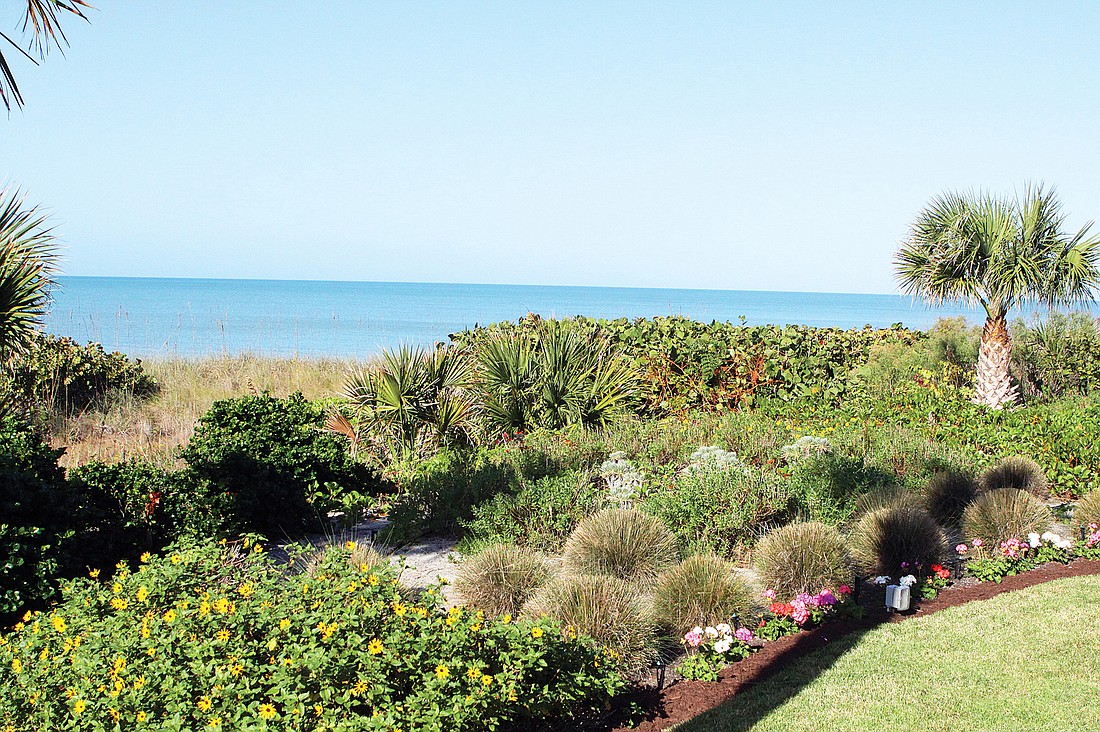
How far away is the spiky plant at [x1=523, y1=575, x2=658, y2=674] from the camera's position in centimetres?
443

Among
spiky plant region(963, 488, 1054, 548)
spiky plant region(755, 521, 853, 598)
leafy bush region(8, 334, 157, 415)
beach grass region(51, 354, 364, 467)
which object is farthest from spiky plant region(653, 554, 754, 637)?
leafy bush region(8, 334, 157, 415)

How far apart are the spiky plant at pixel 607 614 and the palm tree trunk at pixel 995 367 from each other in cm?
833

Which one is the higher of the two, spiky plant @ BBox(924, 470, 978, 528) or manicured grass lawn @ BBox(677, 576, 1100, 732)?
spiky plant @ BBox(924, 470, 978, 528)

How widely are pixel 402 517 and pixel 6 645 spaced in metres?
3.39

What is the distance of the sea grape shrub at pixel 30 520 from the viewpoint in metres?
4.65

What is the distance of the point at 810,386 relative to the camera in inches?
474

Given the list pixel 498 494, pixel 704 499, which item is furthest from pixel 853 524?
pixel 498 494

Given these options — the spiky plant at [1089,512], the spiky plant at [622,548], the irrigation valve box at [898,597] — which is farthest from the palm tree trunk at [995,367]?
the spiky plant at [622,548]

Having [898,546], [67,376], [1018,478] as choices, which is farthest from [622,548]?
[67,376]

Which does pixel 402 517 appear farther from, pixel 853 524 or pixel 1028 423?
pixel 1028 423

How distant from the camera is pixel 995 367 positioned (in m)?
11.1

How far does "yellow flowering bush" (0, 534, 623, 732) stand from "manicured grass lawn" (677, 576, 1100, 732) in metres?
0.87

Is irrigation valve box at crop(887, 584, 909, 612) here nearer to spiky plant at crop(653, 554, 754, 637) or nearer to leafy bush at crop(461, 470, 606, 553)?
spiky plant at crop(653, 554, 754, 637)

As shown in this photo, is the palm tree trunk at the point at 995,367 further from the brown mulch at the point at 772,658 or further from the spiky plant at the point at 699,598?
the spiky plant at the point at 699,598
